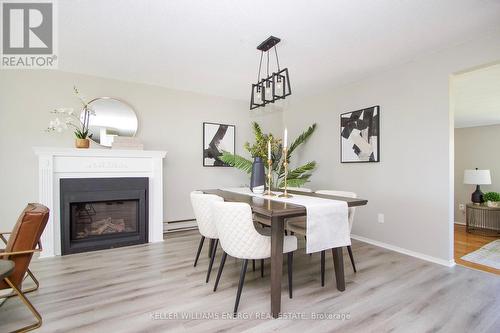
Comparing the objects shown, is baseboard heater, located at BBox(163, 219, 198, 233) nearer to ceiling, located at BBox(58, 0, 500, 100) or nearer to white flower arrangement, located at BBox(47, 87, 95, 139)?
white flower arrangement, located at BBox(47, 87, 95, 139)

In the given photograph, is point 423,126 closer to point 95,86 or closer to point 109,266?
point 109,266

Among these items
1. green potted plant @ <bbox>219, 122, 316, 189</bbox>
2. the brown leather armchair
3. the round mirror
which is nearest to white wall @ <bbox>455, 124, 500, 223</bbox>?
green potted plant @ <bbox>219, 122, 316, 189</bbox>

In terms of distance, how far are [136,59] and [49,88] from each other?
1.35 m

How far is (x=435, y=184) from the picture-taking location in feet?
9.23

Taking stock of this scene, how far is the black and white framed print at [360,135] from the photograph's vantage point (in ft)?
11.3

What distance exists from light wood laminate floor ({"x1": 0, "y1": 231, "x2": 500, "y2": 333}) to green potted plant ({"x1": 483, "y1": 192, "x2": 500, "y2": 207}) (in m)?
3.22

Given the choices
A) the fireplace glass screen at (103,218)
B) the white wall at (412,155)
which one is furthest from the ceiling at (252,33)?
the fireplace glass screen at (103,218)

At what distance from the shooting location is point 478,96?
3820 millimetres

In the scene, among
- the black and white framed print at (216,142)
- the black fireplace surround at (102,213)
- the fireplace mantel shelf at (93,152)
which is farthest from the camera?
the black and white framed print at (216,142)

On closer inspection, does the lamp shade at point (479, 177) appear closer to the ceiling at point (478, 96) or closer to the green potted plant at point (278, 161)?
the ceiling at point (478, 96)

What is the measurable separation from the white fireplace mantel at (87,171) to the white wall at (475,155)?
6589mm

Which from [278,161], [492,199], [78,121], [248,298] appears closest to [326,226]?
[248,298]

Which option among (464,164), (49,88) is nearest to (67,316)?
(49,88)

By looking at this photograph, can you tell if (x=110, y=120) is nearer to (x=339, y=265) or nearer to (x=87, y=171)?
(x=87, y=171)
